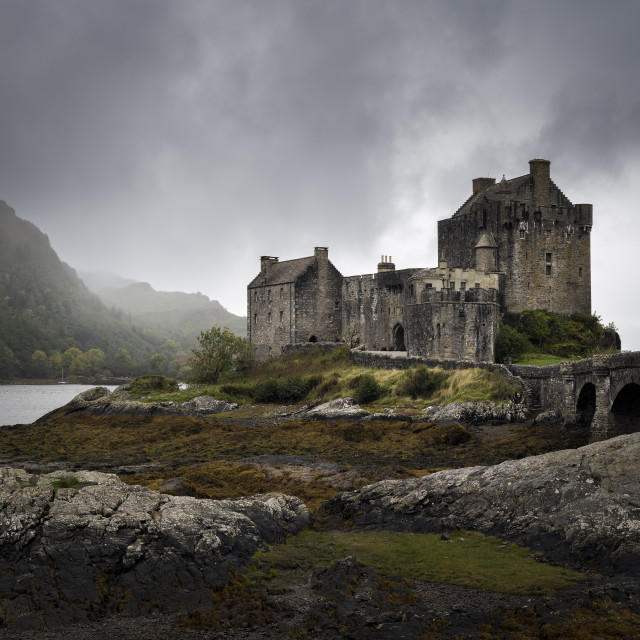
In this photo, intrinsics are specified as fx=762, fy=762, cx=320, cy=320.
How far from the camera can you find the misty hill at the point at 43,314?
123900 mm

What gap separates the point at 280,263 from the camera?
59.2 metres

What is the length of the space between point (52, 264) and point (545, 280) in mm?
154325

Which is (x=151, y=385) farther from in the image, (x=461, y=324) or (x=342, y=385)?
(x=461, y=324)

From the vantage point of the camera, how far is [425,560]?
48.2ft

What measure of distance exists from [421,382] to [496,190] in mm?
16184

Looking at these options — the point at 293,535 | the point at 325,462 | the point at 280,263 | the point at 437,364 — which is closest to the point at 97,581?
the point at 293,535

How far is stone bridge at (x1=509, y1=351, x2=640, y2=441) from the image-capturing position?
2617cm

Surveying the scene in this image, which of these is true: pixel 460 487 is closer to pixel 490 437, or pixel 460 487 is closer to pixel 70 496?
pixel 70 496

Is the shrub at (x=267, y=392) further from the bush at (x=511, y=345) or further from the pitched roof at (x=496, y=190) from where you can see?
the pitched roof at (x=496, y=190)

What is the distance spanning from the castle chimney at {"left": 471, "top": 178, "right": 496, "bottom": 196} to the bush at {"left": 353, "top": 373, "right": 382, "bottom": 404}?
18190mm

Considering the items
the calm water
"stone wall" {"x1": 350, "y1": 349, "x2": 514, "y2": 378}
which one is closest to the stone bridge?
"stone wall" {"x1": 350, "y1": 349, "x2": 514, "y2": 378}

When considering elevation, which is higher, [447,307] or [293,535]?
[447,307]

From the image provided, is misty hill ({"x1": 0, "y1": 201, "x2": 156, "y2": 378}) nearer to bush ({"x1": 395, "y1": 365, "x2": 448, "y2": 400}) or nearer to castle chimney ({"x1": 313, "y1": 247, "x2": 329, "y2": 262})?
castle chimney ({"x1": 313, "y1": 247, "x2": 329, "y2": 262})

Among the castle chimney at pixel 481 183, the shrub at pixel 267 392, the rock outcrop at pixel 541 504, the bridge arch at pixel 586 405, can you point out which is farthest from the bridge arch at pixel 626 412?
the castle chimney at pixel 481 183
